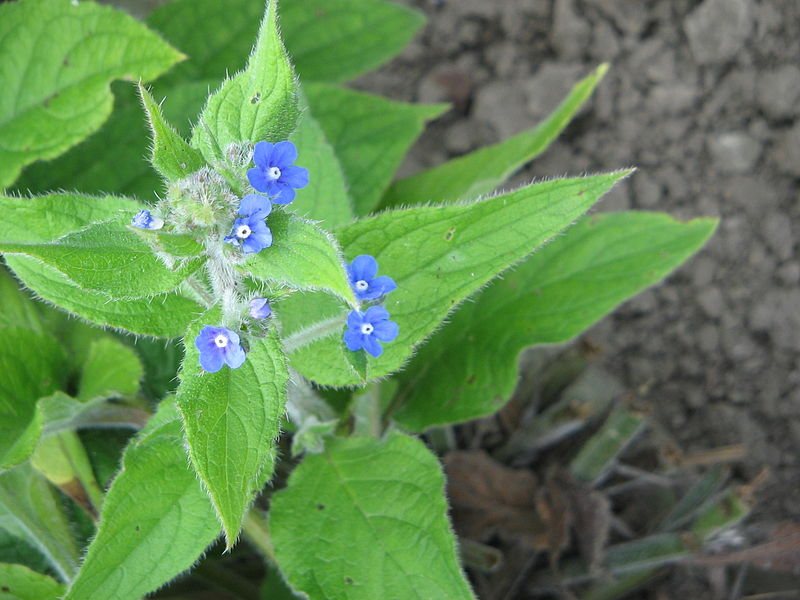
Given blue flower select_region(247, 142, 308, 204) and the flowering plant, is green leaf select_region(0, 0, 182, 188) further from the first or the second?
blue flower select_region(247, 142, 308, 204)

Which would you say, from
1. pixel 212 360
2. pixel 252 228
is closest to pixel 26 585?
pixel 212 360

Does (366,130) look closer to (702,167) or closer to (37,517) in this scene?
(702,167)

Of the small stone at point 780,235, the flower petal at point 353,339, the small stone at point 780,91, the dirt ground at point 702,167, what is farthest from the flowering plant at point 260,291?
the small stone at point 780,91

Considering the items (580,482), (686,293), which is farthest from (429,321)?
(686,293)

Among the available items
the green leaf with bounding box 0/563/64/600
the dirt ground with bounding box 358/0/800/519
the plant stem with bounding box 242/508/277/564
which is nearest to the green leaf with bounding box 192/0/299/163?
the plant stem with bounding box 242/508/277/564

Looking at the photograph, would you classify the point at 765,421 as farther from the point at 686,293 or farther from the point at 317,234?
the point at 317,234

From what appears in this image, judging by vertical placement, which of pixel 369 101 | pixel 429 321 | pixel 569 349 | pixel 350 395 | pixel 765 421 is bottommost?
pixel 765 421
